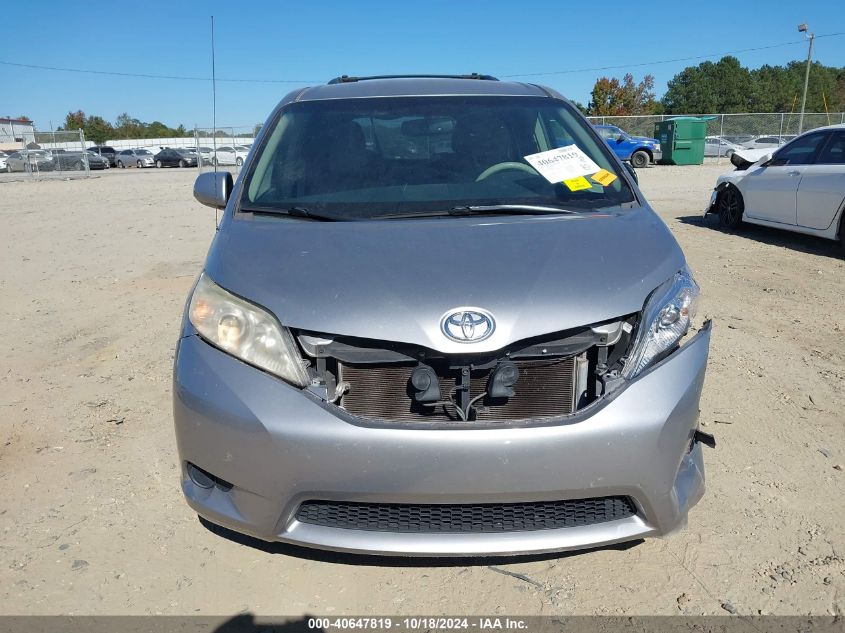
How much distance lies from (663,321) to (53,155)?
31.4 metres

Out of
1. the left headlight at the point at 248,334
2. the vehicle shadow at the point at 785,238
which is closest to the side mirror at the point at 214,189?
the left headlight at the point at 248,334

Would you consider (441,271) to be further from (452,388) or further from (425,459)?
(425,459)

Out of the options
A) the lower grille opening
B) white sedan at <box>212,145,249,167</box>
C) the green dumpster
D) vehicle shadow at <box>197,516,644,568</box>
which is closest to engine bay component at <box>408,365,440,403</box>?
the lower grille opening

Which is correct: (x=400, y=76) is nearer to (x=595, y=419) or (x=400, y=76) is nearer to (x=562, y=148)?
(x=562, y=148)

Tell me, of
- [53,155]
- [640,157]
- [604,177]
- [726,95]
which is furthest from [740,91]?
[604,177]

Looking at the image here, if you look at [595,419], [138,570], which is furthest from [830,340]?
[138,570]

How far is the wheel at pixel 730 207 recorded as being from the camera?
956 centimetres

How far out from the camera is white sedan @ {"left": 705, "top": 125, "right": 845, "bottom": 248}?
25.7ft

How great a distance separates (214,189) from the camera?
136 inches

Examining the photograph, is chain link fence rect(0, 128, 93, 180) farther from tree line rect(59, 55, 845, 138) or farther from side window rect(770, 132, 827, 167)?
tree line rect(59, 55, 845, 138)

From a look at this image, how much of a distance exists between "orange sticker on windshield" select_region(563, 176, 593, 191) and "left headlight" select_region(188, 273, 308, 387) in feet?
5.11

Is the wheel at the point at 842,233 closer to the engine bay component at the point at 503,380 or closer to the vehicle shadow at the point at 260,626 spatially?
the engine bay component at the point at 503,380

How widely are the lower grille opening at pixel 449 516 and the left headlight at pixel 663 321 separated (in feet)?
1.46

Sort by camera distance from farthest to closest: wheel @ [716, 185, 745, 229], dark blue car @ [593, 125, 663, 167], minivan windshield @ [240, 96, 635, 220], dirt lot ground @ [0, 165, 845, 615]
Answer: dark blue car @ [593, 125, 663, 167] → wheel @ [716, 185, 745, 229] → minivan windshield @ [240, 96, 635, 220] → dirt lot ground @ [0, 165, 845, 615]
